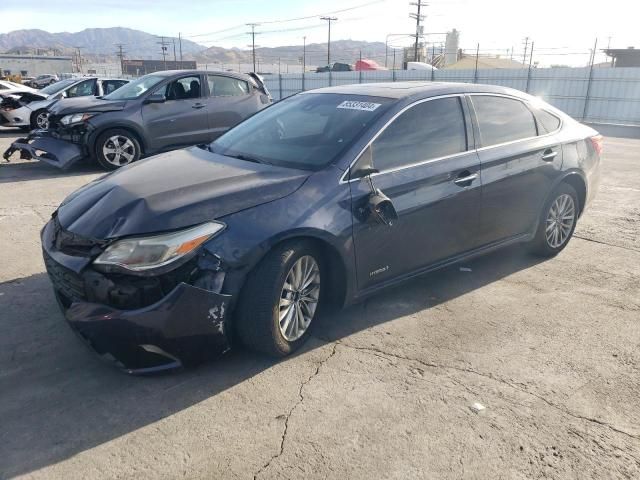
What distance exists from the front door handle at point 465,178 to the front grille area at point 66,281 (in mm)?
2659

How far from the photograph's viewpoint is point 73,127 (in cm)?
848

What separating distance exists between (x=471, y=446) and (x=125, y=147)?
790 centimetres

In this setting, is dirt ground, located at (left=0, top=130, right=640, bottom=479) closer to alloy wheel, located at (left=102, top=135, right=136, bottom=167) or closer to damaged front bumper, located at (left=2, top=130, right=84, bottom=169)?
damaged front bumper, located at (left=2, top=130, right=84, bottom=169)

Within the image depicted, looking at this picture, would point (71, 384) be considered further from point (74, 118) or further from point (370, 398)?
point (74, 118)

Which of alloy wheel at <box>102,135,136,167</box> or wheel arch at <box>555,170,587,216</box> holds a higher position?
wheel arch at <box>555,170,587,216</box>

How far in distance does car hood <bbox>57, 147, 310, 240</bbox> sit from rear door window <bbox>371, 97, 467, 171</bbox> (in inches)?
25.0

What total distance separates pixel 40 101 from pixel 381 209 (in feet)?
45.1

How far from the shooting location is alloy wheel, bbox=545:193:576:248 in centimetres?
498

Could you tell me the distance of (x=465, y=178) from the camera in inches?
161

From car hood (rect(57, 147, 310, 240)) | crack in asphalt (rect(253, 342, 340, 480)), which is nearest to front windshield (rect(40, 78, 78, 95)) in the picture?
Result: car hood (rect(57, 147, 310, 240))

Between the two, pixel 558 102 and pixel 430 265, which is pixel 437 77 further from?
pixel 430 265

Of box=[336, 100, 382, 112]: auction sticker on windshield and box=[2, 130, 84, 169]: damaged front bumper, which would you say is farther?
box=[2, 130, 84, 169]: damaged front bumper

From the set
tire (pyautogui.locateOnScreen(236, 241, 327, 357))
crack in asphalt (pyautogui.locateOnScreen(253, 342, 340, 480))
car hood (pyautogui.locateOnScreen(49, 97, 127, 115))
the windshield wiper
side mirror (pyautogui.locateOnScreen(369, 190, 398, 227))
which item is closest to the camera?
crack in asphalt (pyautogui.locateOnScreen(253, 342, 340, 480))

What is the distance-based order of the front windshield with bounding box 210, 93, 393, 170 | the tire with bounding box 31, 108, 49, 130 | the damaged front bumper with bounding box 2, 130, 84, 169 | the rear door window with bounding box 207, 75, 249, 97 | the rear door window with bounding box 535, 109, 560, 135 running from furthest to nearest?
the tire with bounding box 31, 108, 49, 130 → the rear door window with bounding box 207, 75, 249, 97 → the damaged front bumper with bounding box 2, 130, 84, 169 → the rear door window with bounding box 535, 109, 560, 135 → the front windshield with bounding box 210, 93, 393, 170
